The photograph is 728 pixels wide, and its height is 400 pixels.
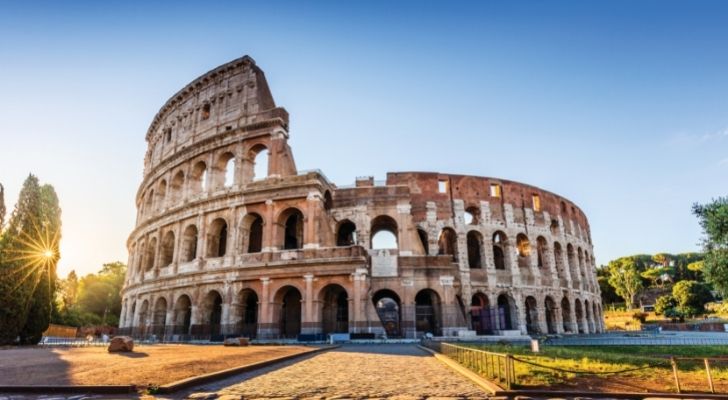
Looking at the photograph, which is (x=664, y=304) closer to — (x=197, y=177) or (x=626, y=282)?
(x=626, y=282)

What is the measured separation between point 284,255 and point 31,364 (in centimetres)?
1357

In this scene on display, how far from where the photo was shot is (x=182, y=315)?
24.7 metres

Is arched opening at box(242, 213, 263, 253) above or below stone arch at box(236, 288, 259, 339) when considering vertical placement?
above

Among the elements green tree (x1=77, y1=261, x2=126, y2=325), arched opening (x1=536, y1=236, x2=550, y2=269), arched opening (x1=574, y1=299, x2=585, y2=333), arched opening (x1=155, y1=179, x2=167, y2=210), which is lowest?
arched opening (x1=574, y1=299, x2=585, y2=333)

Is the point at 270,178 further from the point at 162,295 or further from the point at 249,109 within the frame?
the point at 162,295

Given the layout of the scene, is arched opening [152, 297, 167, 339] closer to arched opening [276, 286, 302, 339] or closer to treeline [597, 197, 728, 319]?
arched opening [276, 286, 302, 339]

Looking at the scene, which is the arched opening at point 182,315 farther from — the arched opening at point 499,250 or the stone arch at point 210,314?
the arched opening at point 499,250

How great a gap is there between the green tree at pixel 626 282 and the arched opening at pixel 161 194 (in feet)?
191

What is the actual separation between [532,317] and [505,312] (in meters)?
2.36

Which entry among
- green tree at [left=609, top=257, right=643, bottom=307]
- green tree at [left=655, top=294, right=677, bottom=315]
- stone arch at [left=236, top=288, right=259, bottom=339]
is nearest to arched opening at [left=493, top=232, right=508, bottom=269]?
stone arch at [left=236, top=288, right=259, bottom=339]

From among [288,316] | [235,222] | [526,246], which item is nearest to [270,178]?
[235,222]

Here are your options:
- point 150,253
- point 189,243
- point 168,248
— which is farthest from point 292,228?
point 150,253

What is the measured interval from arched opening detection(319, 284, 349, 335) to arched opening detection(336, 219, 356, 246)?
4779mm

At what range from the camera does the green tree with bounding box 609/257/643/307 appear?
179 feet
